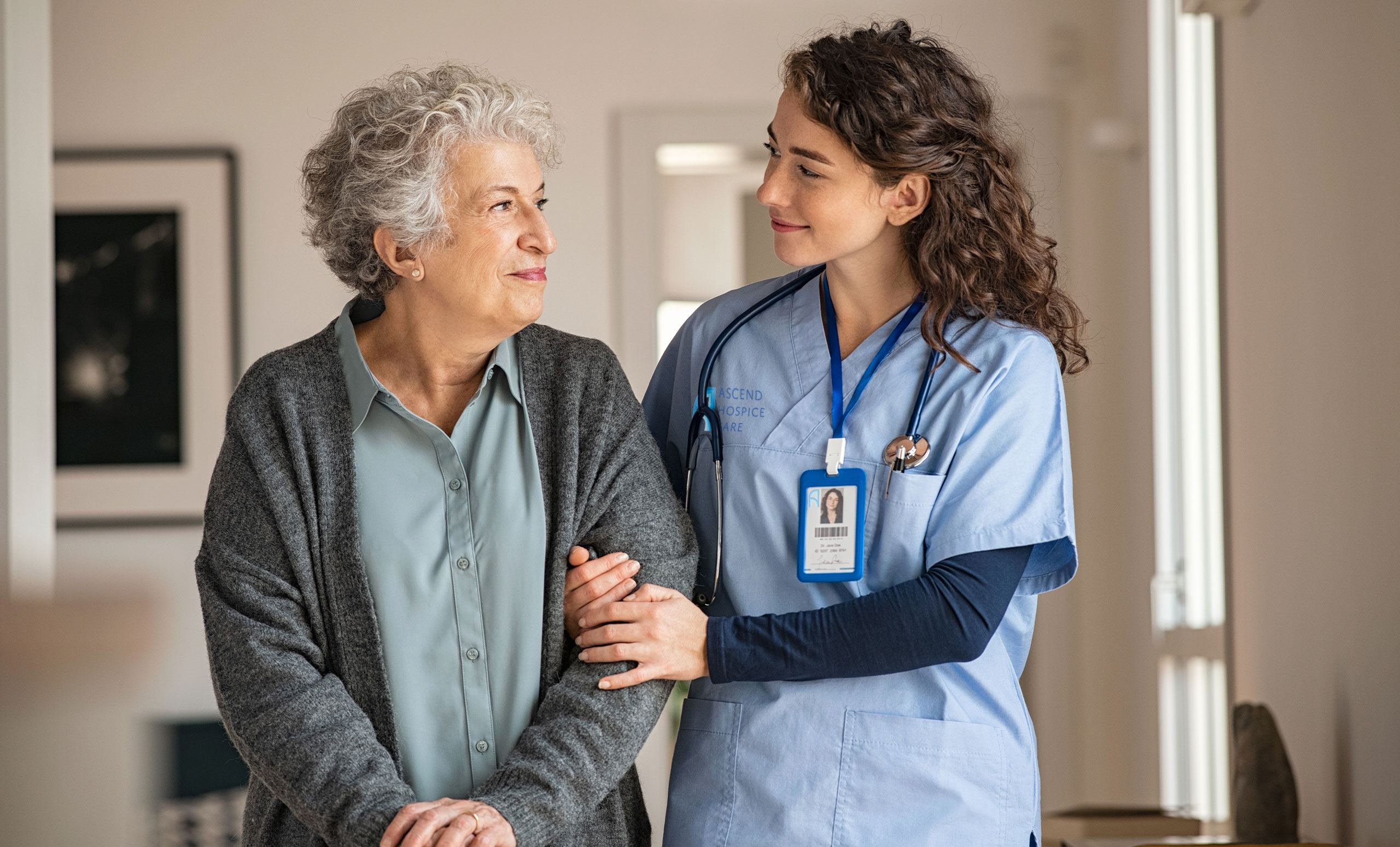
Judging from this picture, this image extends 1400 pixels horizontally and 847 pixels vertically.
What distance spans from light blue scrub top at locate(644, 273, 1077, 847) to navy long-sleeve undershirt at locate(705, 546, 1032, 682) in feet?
0.18

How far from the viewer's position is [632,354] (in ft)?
12.0

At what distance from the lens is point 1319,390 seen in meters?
2.14

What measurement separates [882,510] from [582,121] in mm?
2384

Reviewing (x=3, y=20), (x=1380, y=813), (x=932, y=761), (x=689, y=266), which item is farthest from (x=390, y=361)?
(x=689, y=266)

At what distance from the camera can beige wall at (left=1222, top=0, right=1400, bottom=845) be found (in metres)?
1.85

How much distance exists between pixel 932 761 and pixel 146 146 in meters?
3.07

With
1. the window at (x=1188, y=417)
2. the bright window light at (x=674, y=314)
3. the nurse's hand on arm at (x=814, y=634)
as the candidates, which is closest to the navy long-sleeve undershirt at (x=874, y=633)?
the nurse's hand on arm at (x=814, y=634)

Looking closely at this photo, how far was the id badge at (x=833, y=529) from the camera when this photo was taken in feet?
5.02

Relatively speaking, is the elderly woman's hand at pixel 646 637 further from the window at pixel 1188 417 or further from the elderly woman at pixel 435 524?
the window at pixel 1188 417

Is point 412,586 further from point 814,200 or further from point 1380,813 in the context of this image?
→ point 1380,813

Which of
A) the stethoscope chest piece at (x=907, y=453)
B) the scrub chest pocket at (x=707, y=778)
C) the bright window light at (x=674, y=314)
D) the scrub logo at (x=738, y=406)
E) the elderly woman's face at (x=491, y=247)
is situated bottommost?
the scrub chest pocket at (x=707, y=778)

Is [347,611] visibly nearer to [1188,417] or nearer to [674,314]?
[1188,417]

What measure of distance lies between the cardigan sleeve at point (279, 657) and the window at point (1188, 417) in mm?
2034

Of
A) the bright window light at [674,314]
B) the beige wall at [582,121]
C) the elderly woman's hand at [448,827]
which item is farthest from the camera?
the bright window light at [674,314]
